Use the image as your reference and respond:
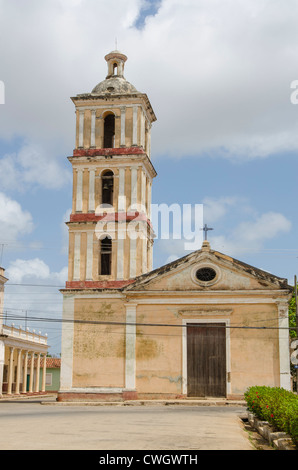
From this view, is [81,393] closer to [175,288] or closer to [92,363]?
[92,363]

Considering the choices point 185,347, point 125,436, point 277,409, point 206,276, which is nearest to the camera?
point 125,436

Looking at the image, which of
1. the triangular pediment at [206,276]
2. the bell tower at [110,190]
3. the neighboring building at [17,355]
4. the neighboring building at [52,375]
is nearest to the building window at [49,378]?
the neighboring building at [52,375]

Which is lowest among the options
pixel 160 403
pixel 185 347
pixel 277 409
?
pixel 160 403

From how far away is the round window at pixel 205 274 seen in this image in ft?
95.1

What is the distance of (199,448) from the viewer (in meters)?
10.5

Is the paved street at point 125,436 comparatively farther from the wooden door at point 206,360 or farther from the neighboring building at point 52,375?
the neighboring building at point 52,375

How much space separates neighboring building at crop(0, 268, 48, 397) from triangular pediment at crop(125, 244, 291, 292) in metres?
17.6

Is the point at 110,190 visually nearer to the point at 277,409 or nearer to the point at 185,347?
the point at 185,347

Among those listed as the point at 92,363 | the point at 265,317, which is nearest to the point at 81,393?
the point at 92,363

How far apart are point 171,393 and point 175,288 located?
4.75 meters

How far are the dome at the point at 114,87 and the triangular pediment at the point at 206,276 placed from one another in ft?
31.7

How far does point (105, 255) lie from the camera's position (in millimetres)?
31000

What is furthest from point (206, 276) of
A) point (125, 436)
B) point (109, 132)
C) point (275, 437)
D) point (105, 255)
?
point (275, 437)

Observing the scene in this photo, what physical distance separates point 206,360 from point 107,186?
33.2 ft
